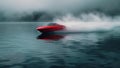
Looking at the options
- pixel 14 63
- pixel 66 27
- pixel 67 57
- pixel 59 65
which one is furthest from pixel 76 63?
pixel 66 27

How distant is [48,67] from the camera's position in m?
18.6

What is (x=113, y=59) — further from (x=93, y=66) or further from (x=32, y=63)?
(x=32, y=63)

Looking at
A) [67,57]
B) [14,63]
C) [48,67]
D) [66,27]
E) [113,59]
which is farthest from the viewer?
[66,27]

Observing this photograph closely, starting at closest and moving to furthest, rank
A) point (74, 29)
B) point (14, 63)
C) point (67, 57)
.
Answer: point (14, 63), point (67, 57), point (74, 29)

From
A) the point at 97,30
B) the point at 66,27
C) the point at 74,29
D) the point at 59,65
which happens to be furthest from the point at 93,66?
the point at 97,30

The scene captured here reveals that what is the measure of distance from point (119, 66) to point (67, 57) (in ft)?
19.8

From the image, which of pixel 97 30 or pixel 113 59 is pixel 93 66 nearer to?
pixel 113 59

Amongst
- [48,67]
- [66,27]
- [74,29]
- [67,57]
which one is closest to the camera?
[48,67]

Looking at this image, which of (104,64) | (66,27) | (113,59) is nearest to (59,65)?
(104,64)

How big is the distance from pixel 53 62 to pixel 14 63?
3288 mm

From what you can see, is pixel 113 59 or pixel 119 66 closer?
pixel 119 66

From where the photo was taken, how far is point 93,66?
61.5 feet

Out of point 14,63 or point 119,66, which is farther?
point 14,63

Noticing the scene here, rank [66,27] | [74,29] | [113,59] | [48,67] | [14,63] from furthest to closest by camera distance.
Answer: [74,29] < [66,27] < [113,59] < [14,63] < [48,67]
